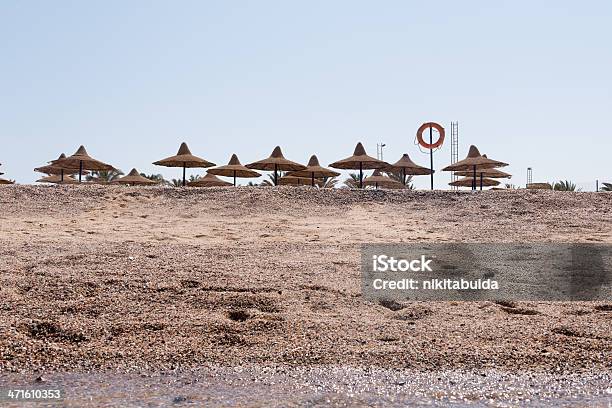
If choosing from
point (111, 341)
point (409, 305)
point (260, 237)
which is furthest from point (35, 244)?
point (409, 305)

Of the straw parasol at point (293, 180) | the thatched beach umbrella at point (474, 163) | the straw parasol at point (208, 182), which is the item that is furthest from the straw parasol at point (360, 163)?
the straw parasol at point (208, 182)

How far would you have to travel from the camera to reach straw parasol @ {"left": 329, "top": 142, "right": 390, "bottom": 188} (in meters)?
19.9

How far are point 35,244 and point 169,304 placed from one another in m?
3.22

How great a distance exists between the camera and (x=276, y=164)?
2034cm

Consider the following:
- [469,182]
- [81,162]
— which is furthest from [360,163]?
[469,182]

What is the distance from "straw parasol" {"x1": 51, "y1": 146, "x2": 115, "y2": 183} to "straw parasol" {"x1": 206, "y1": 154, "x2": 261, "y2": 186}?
3801 millimetres

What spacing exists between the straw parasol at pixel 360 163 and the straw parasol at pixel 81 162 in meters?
7.52

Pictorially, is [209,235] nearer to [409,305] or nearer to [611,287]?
[409,305]

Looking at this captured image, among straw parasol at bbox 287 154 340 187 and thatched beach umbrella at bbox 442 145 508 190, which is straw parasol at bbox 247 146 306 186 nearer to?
straw parasol at bbox 287 154 340 187

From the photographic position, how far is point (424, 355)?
4324 mm

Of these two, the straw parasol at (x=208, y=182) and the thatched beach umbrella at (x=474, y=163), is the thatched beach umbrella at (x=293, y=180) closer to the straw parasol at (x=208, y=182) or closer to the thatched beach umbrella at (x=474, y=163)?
the straw parasol at (x=208, y=182)

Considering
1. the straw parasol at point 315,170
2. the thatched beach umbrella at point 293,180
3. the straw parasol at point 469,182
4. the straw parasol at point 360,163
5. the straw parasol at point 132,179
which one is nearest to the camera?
the straw parasol at point 360,163

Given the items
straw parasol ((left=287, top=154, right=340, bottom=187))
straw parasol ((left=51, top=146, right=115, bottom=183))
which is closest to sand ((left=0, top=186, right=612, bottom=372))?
straw parasol ((left=51, top=146, right=115, bottom=183))

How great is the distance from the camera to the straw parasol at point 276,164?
20.3 meters
